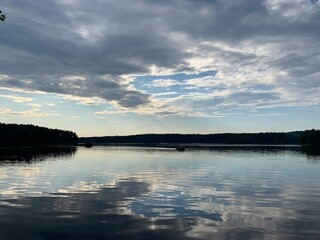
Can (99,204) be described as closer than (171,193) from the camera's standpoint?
Yes

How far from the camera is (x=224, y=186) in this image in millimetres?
46531

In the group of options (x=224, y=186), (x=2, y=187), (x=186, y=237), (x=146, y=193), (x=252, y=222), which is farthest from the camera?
(x=224, y=186)

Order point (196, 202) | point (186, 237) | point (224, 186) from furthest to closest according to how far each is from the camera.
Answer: point (224, 186)
point (196, 202)
point (186, 237)

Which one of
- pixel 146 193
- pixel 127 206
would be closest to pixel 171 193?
pixel 146 193

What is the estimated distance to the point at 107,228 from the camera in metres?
23.1

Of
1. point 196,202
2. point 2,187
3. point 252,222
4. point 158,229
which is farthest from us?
point 2,187

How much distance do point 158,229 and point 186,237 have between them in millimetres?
2462

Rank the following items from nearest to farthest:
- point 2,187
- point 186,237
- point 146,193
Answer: point 186,237 < point 146,193 < point 2,187

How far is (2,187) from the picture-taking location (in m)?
42.8

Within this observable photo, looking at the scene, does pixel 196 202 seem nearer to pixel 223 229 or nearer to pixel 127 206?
pixel 127 206

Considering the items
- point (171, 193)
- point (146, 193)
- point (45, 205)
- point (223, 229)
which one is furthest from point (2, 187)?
point (223, 229)

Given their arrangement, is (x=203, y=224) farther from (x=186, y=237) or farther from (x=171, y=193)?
(x=171, y=193)

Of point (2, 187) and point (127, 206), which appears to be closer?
point (127, 206)

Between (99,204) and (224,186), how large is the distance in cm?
2057
